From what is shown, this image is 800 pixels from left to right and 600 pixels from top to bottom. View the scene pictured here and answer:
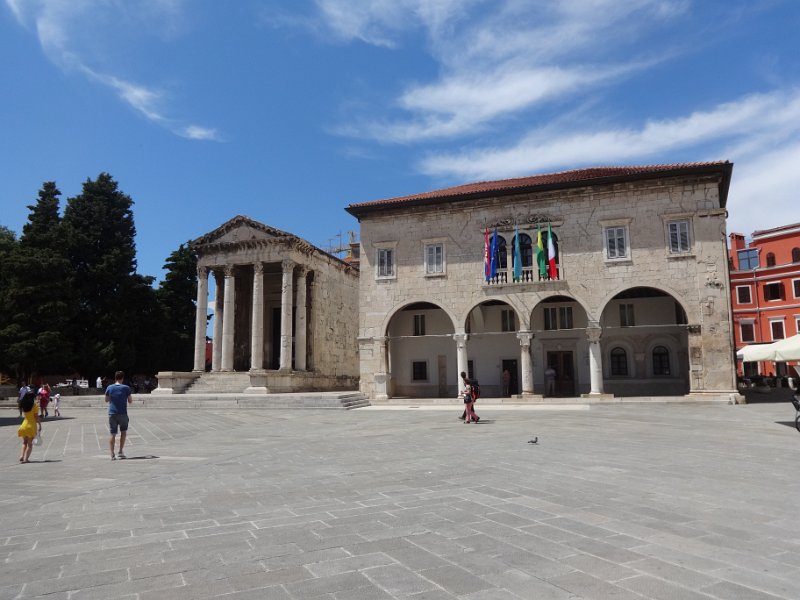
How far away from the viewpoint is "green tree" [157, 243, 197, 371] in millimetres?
43344

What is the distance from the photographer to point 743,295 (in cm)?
4503

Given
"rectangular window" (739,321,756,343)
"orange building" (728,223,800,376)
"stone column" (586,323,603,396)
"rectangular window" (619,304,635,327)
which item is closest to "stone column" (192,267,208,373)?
"stone column" (586,323,603,396)

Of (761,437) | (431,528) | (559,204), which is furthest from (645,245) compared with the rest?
(431,528)

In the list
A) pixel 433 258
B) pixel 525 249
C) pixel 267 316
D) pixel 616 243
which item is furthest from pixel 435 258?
pixel 267 316

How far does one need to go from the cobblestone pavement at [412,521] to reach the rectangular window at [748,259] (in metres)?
41.6

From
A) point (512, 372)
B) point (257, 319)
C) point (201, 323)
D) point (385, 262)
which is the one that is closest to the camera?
point (385, 262)

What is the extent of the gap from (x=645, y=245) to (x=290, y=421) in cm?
1734

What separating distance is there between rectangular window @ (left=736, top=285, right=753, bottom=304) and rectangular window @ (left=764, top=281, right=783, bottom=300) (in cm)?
125

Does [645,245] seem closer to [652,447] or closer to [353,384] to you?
[652,447]

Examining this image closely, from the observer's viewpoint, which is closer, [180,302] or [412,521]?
[412,521]

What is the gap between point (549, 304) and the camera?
2862 cm

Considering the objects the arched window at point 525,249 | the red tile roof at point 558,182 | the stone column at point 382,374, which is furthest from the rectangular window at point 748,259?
the stone column at point 382,374

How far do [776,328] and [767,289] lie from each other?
320 centimetres

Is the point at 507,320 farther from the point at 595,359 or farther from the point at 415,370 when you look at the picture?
the point at 595,359
